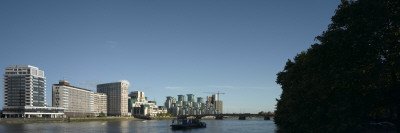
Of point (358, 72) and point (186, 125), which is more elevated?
point (358, 72)

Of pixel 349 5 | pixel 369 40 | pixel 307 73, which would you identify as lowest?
pixel 307 73

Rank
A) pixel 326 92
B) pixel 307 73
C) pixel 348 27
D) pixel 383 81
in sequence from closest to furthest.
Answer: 1. pixel 383 81
2. pixel 326 92
3. pixel 348 27
4. pixel 307 73

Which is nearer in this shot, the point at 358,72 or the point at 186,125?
the point at 358,72

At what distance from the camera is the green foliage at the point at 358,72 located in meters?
28.8

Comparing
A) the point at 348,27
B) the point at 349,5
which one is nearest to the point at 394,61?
the point at 348,27

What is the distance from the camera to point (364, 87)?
96.9 ft

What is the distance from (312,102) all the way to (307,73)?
3.78m

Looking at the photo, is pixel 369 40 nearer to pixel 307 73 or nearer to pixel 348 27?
pixel 348 27

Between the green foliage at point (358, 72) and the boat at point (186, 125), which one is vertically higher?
the green foliage at point (358, 72)

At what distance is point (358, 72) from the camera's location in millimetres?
28031

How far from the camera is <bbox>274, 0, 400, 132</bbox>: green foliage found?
94.5 feet

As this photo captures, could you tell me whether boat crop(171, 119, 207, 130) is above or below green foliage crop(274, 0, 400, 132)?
below

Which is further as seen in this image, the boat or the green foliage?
the boat

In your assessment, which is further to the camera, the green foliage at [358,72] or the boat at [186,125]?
the boat at [186,125]
